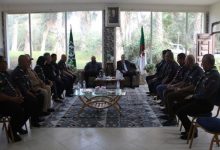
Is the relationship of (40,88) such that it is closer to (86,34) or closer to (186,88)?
(186,88)

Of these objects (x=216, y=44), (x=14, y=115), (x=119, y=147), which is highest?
(x=216, y=44)

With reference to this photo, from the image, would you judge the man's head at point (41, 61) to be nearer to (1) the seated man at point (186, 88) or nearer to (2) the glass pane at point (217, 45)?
(1) the seated man at point (186, 88)

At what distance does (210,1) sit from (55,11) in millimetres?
5201

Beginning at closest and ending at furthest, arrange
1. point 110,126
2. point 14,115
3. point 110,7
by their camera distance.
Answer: point 14,115, point 110,126, point 110,7

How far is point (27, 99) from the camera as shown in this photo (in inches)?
170

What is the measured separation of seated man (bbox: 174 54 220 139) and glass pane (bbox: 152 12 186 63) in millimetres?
6305

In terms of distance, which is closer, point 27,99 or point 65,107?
point 27,99

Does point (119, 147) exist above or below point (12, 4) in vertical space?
below

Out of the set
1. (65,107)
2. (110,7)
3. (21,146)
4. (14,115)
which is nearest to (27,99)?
(14,115)

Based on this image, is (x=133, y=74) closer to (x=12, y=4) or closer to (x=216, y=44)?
(x=216, y=44)

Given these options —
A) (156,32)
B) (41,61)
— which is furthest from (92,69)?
(41,61)

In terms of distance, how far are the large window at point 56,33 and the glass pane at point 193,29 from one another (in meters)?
3.26

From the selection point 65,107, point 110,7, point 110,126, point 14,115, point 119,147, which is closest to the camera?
point 119,147

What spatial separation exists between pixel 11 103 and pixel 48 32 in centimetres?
657
